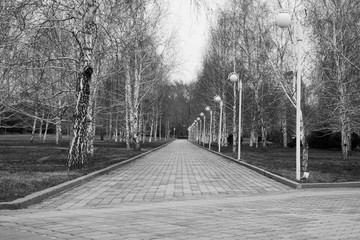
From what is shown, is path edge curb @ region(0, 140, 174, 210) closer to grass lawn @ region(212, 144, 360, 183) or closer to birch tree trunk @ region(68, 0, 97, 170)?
birch tree trunk @ region(68, 0, 97, 170)

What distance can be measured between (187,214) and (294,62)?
1125 cm

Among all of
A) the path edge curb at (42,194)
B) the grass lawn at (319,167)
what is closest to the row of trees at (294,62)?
the grass lawn at (319,167)

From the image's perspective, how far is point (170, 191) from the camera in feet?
32.8

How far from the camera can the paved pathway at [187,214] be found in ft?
18.0

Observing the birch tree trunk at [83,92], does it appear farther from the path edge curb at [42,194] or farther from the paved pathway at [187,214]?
the paved pathway at [187,214]

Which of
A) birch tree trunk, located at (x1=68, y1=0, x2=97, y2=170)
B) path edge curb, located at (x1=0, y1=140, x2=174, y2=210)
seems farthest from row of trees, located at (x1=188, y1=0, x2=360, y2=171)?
path edge curb, located at (x1=0, y1=140, x2=174, y2=210)

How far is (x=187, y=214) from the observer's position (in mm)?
6930

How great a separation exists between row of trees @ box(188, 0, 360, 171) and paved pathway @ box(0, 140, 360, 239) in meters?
5.66

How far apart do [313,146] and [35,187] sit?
41.7 metres

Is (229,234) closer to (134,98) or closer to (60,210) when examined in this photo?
(60,210)

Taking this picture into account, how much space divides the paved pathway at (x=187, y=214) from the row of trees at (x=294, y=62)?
566cm

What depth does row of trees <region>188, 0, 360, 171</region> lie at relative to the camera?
20.9m

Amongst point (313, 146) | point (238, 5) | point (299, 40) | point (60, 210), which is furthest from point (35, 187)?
point (313, 146)

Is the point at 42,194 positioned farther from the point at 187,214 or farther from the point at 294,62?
the point at 294,62
